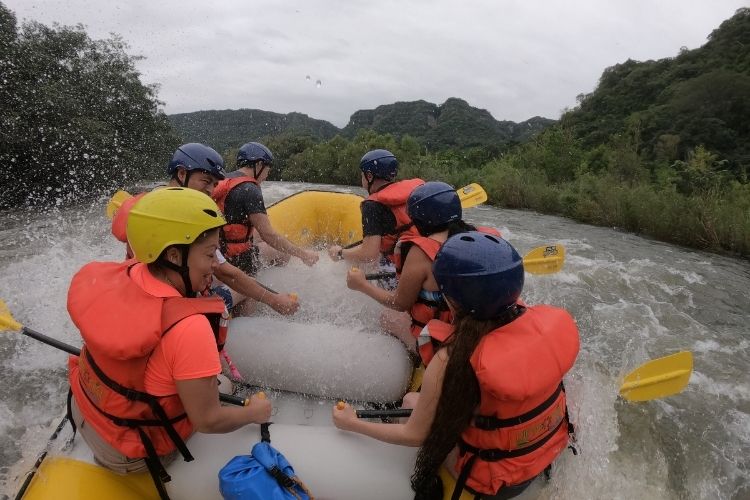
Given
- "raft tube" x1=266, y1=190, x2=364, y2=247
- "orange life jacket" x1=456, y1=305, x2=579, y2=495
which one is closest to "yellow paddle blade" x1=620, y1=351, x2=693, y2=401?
"orange life jacket" x1=456, y1=305, x2=579, y2=495

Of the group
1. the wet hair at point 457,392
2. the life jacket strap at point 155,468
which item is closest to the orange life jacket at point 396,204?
the wet hair at point 457,392

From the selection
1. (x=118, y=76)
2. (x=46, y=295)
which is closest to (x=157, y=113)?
(x=118, y=76)

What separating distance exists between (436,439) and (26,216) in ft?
41.0

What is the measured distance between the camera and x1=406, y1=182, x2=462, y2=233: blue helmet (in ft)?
8.33

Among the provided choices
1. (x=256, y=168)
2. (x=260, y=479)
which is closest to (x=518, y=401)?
(x=260, y=479)

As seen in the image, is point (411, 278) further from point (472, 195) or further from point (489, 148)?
point (489, 148)

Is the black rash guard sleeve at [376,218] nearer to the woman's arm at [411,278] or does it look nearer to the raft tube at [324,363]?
the woman's arm at [411,278]

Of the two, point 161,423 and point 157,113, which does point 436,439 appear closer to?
point 161,423

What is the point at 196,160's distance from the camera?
3.22 metres

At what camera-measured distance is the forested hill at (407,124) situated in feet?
78.0

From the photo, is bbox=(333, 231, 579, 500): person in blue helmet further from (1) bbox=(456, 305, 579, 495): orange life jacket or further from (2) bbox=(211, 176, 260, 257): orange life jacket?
(2) bbox=(211, 176, 260, 257): orange life jacket

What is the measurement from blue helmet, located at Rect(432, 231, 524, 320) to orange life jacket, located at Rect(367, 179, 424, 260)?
171 centimetres

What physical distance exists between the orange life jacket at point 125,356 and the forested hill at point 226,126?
11.0m

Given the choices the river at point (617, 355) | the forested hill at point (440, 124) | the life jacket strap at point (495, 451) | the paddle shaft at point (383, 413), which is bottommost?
the river at point (617, 355)
